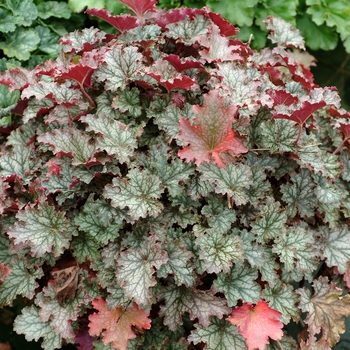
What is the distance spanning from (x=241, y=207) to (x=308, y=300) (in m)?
0.38

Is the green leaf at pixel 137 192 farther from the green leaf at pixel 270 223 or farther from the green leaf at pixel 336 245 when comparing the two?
the green leaf at pixel 336 245

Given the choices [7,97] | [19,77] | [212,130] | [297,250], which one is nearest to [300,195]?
[297,250]

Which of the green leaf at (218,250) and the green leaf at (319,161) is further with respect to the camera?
the green leaf at (319,161)

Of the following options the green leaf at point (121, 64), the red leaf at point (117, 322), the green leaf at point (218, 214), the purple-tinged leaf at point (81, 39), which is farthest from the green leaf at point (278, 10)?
the red leaf at point (117, 322)

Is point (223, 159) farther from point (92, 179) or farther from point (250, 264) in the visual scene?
point (92, 179)

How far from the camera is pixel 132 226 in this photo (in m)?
1.42

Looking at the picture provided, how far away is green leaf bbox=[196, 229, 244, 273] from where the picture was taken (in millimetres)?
1285

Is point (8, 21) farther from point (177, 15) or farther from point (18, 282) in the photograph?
point (18, 282)

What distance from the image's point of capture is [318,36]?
2.83m

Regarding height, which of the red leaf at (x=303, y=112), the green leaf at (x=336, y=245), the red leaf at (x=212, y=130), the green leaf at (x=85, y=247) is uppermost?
the red leaf at (x=303, y=112)

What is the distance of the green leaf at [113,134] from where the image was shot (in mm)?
1379

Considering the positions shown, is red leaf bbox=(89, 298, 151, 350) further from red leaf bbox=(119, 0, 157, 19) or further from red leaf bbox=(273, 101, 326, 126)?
red leaf bbox=(119, 0, 157, 19)

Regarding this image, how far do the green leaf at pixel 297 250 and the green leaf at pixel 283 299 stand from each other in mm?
78

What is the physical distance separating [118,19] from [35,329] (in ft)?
3.73
